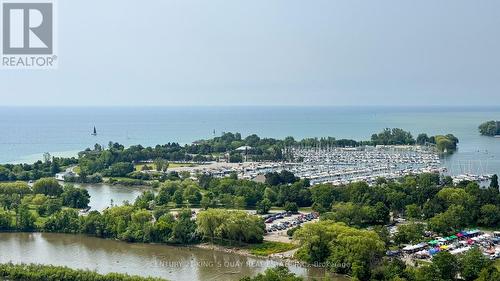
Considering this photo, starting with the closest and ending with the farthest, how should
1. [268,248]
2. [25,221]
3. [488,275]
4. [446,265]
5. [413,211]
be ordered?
[488,275], [446,265], [268,248], [25,221], [413,211]

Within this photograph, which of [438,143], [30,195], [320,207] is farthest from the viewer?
[438,143]

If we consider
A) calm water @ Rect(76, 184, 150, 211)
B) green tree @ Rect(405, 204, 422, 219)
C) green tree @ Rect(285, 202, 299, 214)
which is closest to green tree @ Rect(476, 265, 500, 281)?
green tree @ Rect(405, 204, 422, 219)

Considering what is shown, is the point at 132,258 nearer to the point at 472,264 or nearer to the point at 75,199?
the point at 75,199

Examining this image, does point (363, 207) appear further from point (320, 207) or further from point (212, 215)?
point (212, 215)

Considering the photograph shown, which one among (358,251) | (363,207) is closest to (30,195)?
(363,207)

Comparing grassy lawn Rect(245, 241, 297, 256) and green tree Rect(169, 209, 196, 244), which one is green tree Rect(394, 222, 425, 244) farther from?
green tree Rect(169, 209, 196, 244)

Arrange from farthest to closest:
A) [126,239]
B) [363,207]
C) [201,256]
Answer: [363,207]
[126,239]
[201,256]

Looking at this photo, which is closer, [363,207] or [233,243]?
[233,243]

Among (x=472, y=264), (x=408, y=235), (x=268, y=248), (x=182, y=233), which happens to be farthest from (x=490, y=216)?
(x=182, y=233)
